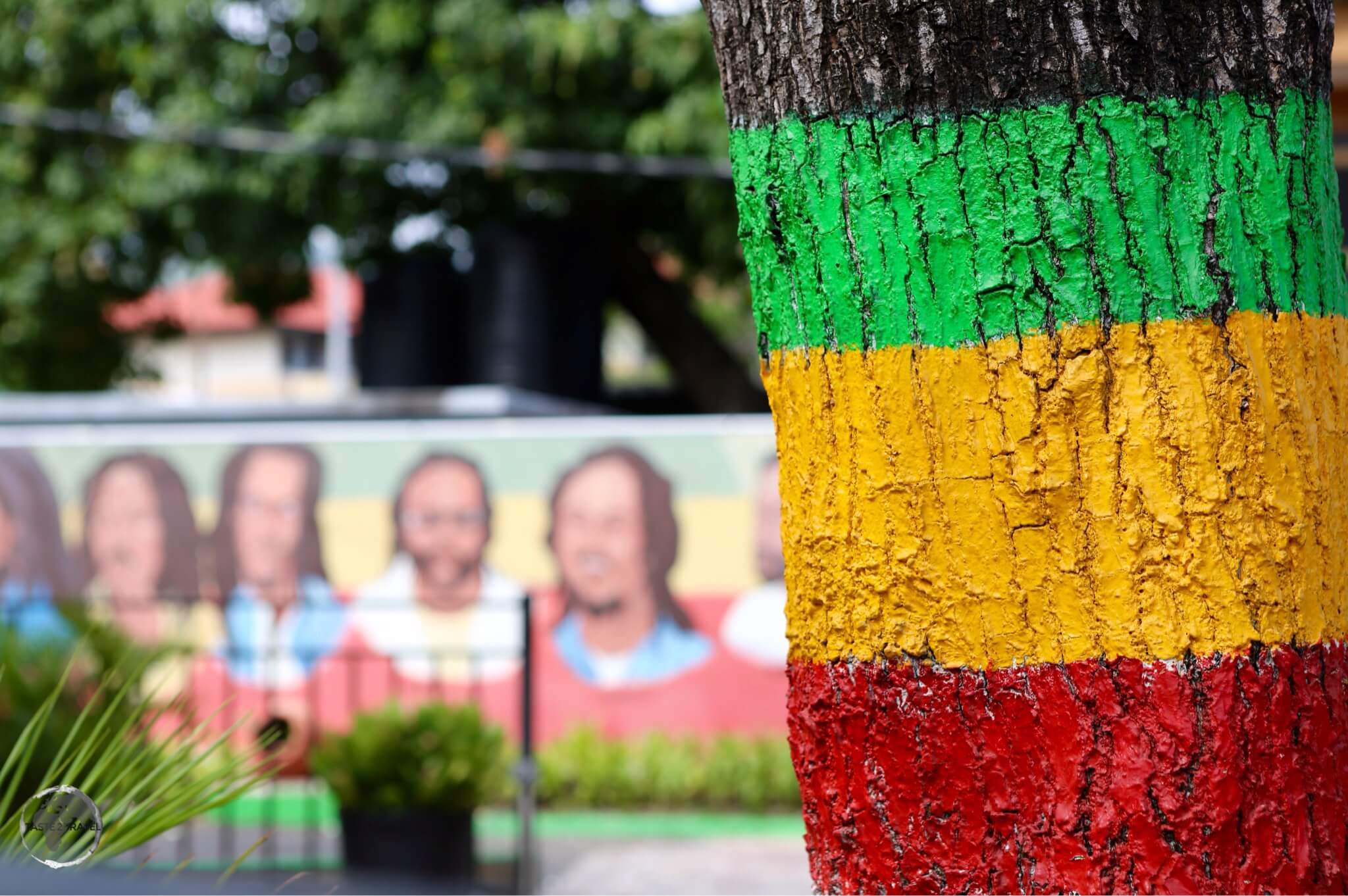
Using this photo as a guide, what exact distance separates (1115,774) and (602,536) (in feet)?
26.7

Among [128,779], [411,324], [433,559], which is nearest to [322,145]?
[411,324]

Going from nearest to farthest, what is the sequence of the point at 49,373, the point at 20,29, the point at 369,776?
the point at 369,776, the point at 20,29, the point at 49,373

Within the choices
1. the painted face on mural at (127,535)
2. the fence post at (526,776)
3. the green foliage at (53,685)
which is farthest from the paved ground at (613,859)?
the painted face on mural at (127,535)

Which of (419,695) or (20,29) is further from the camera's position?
(20,29)

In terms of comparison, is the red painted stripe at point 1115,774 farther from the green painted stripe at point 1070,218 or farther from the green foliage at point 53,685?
the green foliage at point 53,685

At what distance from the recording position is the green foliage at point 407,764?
6410 millimetres

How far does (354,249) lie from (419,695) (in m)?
7.33

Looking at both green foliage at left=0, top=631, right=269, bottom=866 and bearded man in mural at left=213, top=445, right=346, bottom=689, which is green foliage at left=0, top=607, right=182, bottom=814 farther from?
bearded man in mural at left=213, top=445, right=346, bottom=689

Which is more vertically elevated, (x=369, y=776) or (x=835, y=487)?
(x=835, y=487)

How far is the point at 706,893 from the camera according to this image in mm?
6820

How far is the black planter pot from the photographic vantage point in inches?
249

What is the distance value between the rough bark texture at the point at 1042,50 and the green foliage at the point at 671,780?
295 inches

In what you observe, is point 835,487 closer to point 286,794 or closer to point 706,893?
point 706,893

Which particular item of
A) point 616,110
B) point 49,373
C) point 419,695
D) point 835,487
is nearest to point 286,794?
point 419,695
